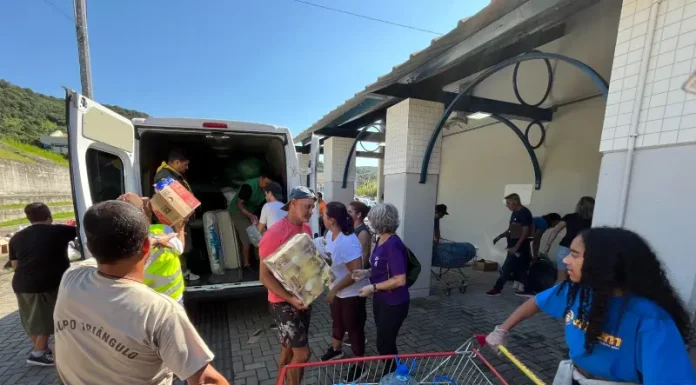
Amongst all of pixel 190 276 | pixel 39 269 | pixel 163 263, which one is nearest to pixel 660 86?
pixel 163 263

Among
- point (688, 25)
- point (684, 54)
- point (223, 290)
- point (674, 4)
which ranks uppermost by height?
point (674, 4)

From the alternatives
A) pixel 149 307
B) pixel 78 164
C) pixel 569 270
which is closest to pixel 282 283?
pixel 149 307

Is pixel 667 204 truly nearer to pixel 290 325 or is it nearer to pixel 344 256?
pixel 344 256

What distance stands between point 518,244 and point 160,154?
592cm

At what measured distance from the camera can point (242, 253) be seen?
4.51m

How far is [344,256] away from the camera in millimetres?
2578

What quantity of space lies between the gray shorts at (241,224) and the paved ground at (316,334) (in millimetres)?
990

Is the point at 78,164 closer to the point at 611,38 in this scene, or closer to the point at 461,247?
the point at 461,247

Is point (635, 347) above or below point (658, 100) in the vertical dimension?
below

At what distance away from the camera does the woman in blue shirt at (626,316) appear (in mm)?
1093

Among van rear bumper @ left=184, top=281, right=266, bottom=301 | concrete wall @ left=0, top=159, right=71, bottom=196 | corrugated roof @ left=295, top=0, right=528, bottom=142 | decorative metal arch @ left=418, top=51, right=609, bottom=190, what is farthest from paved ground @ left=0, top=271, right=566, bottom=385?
concrete wall @ left=0, top=159, right=71, bottom=196

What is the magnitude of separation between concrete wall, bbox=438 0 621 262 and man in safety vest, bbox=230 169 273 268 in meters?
4.46

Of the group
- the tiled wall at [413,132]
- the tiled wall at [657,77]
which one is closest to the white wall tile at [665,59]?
the tiled wall at [657,77]

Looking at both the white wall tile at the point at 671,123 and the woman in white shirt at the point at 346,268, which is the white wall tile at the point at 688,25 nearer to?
the white wall tile at the point at 671,123
